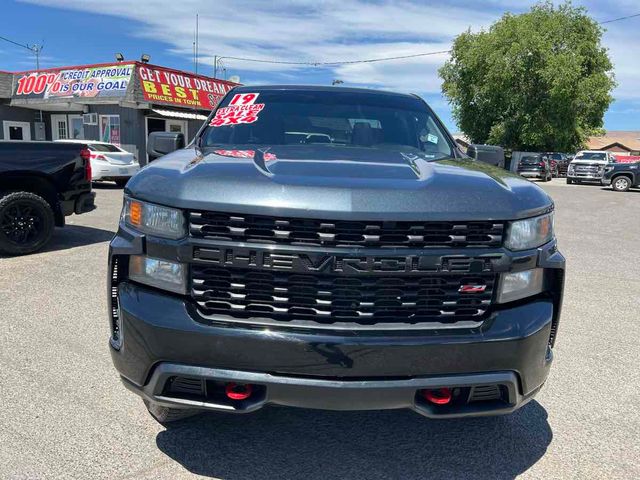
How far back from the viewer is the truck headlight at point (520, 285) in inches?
84.2

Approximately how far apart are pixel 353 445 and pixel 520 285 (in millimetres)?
1174

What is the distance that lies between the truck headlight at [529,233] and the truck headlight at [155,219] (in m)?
1.33

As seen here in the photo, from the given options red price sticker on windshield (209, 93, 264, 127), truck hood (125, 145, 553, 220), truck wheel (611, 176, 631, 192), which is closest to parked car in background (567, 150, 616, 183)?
truck wheel (611, 176, 631, 192)

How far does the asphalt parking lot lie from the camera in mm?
2438

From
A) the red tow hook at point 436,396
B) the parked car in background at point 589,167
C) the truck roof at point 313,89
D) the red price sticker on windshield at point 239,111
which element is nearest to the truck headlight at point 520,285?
the red tow hook at point 436,396

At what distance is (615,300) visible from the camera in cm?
548

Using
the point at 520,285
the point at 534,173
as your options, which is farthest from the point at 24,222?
the point at 534,173

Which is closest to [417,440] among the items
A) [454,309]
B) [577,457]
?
[577,457]

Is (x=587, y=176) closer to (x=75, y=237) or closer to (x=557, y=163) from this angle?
(x=557, y=163)

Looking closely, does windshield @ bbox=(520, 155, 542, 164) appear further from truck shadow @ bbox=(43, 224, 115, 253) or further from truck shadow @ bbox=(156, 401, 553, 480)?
truck shadow @ bbox=(156, 401, 553, 480)

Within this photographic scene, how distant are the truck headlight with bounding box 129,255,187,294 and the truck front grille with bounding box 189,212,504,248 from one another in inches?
6.6

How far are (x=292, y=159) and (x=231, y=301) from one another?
0.78m

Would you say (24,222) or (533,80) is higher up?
(533,80)

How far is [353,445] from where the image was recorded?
8.64 feet
